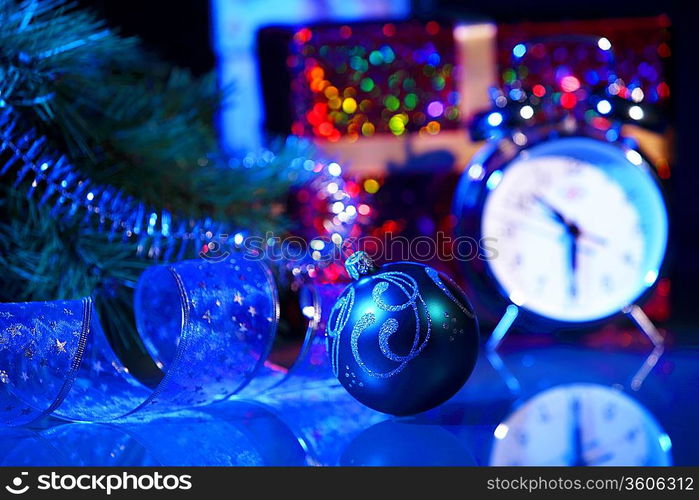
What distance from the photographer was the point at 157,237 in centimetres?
121

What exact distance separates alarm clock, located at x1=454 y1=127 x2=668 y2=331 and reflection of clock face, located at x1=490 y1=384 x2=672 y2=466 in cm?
32

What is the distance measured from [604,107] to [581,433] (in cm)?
64

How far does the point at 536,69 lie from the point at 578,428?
35.3 inches

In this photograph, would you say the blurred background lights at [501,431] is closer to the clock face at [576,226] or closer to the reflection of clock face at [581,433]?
the reflection of clock face at [581,433]

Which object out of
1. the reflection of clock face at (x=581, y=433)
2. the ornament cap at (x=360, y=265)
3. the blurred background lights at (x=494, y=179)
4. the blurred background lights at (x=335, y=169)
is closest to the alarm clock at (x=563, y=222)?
the blurred background lights at (x=494, y=179)

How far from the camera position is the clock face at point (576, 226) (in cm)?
139

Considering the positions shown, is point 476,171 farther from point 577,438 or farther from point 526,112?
point 577,438

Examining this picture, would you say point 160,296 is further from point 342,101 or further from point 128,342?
point 342,101

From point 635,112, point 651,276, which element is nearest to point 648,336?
point 651,276

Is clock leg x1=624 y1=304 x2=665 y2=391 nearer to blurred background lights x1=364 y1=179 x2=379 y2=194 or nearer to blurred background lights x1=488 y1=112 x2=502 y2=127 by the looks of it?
blurred background lights x1=488 y1=112 x2=502 y2=127

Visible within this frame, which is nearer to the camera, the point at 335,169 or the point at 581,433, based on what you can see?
the point at 581,433

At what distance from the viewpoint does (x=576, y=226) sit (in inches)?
55.7

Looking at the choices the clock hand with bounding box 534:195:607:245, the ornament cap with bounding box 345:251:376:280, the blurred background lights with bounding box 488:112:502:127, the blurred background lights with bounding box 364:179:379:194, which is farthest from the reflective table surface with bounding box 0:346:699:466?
the blurred background lights with bounding box 364:179:379:194

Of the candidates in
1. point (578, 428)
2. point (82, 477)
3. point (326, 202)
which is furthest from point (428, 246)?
point (82, 477)
